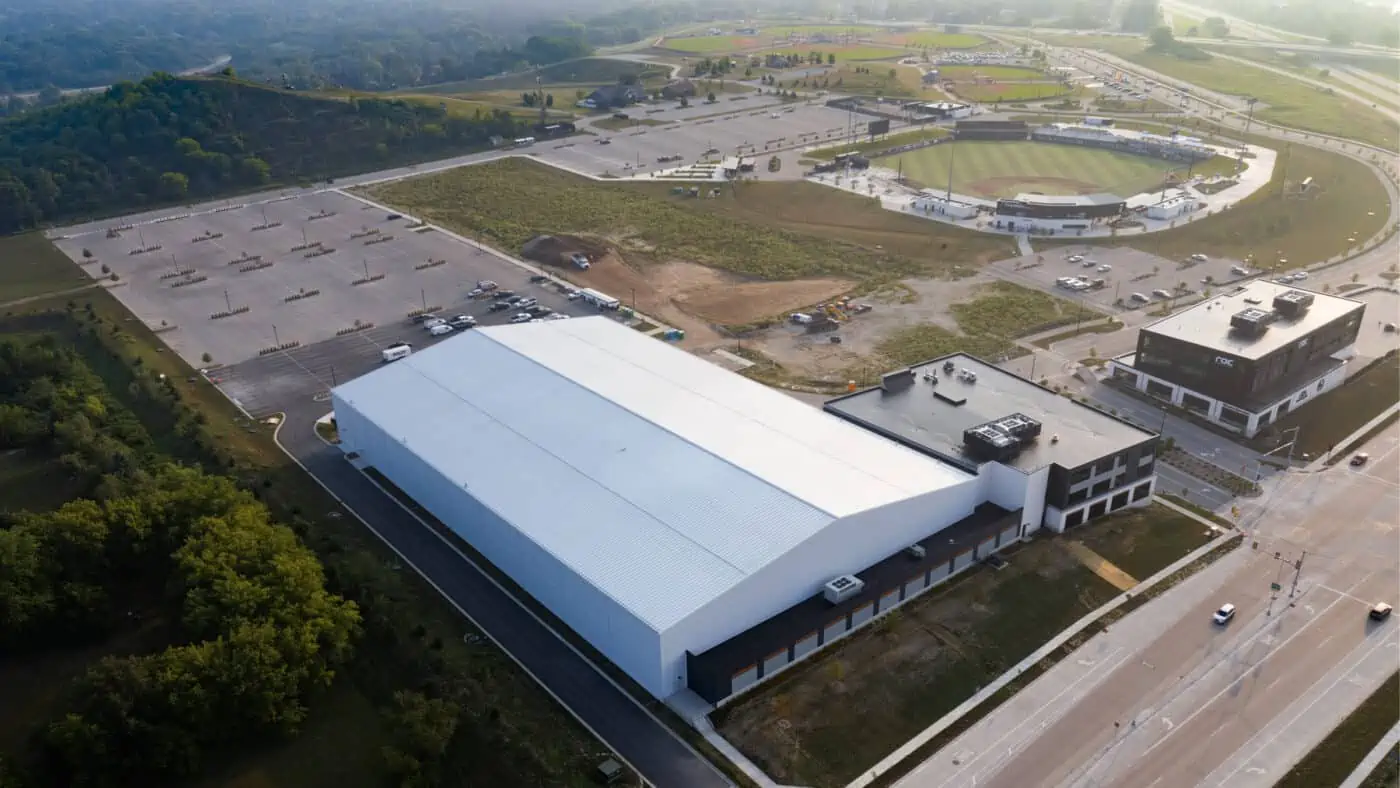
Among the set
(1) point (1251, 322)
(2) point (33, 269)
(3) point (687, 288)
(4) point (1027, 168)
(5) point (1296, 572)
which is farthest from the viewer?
(4) point (1027, 168)

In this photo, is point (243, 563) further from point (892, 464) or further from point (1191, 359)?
point (1191, 359)

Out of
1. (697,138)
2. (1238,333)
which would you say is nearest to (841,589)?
(1238,333)

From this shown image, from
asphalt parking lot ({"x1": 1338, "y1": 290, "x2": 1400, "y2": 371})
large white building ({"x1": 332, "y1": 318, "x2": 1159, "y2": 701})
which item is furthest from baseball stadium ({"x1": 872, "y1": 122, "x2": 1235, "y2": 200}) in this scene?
large white building ({"x1": 332, "y1": 318, "x2": 1159, "y2": 701})

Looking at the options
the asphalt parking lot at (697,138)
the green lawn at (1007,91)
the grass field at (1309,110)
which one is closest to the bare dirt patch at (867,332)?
the asphalt parking lot at (697,138)

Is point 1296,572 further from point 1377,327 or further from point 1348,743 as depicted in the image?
point 1377,327

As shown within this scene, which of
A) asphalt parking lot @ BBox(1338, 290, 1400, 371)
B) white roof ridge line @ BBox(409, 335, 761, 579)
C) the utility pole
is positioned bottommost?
the utility pole

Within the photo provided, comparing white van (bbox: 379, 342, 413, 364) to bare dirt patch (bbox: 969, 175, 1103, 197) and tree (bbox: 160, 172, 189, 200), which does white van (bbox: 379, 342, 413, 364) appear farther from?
bare dirt patch (bbox: 969, 175, 1103, 197)

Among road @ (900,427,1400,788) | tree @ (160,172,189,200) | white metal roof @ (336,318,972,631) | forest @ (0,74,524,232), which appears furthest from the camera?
tree @ (160,172,189,200)
